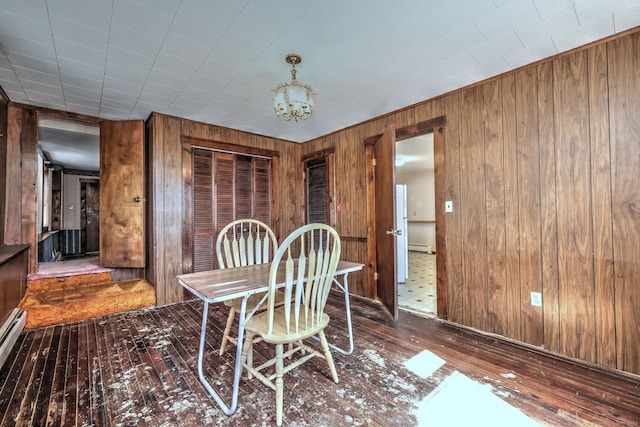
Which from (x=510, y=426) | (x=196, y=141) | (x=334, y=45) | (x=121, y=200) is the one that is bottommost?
(x=510, y=426)

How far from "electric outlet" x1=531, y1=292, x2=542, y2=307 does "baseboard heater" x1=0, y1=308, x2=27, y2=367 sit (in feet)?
13.2

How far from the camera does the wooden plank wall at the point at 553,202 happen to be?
1.88m

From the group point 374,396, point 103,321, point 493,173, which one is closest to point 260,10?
point 493,173

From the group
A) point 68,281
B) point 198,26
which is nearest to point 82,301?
point 68,281

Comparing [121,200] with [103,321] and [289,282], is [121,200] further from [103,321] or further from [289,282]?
[289,282]

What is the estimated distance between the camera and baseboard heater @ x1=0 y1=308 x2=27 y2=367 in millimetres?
2039

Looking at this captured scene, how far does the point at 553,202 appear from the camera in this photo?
217cm

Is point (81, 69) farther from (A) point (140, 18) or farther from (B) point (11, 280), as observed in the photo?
(B) point (11, 280)

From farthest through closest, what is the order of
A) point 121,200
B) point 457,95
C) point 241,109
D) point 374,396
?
point 121,200
point 241,109
point 457,95
point 374,396

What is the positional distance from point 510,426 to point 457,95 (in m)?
2.63

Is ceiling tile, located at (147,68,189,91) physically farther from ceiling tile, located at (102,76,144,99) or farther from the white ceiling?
ceiling tile, located at (102,76,144,99)

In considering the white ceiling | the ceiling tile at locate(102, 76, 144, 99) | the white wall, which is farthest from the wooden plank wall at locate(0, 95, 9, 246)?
the white wall

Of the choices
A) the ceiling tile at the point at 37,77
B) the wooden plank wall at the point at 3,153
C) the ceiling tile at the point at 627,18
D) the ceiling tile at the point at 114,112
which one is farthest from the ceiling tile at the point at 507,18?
the wooden plank wall at the point at 3,153

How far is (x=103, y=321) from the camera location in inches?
112
